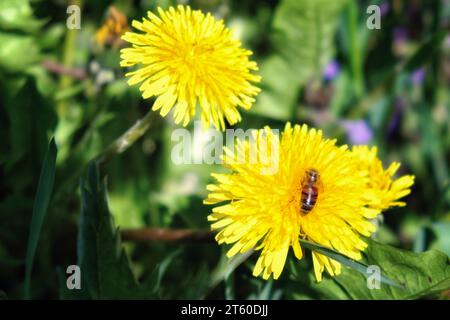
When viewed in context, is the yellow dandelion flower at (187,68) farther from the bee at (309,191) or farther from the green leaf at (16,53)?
the green leaf at (16,53)

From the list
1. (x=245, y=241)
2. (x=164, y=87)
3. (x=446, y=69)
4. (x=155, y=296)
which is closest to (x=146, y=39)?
(x=164, y=87)

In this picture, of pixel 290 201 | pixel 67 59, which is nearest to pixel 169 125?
pixel 67 59

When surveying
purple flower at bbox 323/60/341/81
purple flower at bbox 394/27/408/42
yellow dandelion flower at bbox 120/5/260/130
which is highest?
purple flower at bbox 394/27/408/42

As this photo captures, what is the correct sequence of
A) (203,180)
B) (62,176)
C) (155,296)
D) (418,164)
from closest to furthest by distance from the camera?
1. (155,296)
2. (62,176)
3. (203,180)
4. (418,164)

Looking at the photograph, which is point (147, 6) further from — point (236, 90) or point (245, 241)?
point (245, 241)

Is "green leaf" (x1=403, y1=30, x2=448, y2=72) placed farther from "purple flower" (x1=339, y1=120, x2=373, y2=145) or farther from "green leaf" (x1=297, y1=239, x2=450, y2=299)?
"green leaf" (x1=297, y1=239, x2=450, y2=299)

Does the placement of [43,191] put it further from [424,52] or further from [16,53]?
[424,52]

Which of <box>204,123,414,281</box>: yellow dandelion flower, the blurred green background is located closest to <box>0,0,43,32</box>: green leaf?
the blurred green background
